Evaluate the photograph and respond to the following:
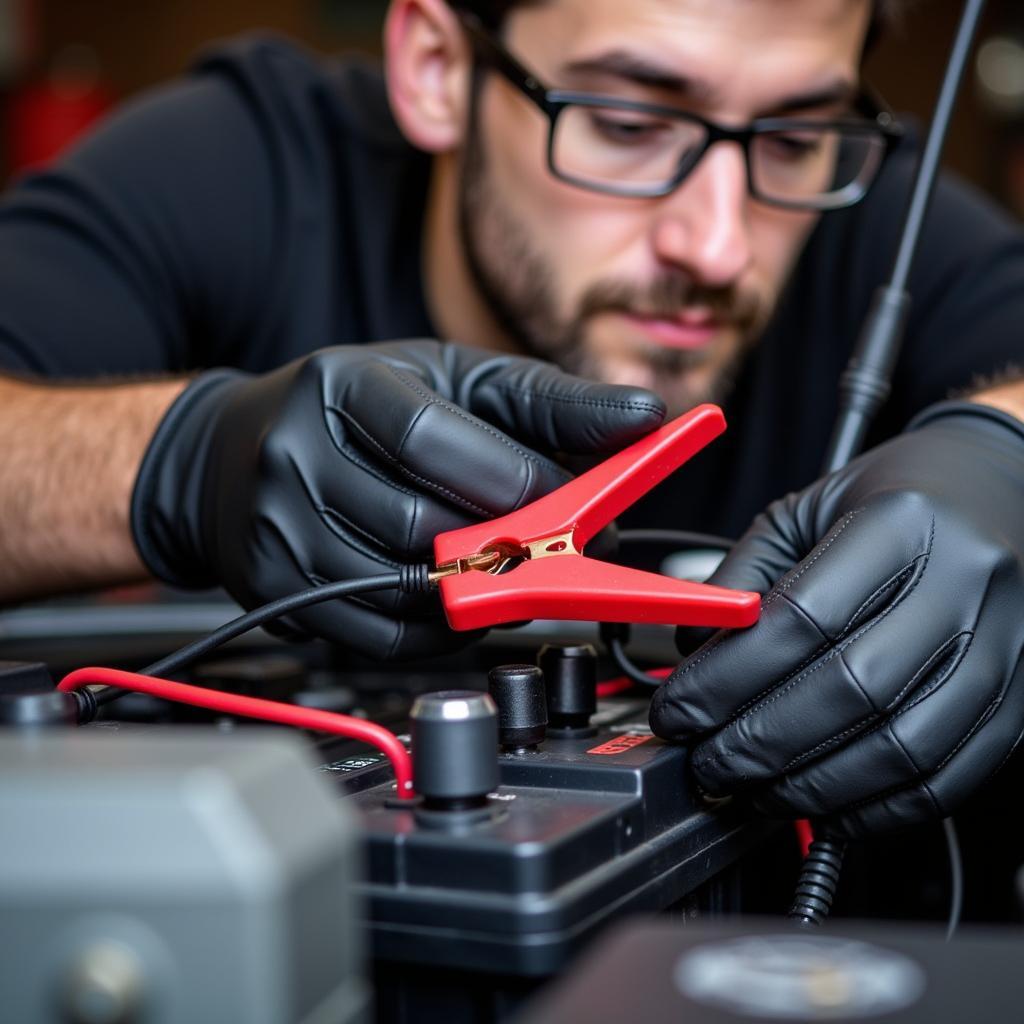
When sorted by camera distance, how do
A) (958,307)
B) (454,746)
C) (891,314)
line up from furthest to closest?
(958,307) → (891,314) → (454,746)

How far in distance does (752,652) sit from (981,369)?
0.90m

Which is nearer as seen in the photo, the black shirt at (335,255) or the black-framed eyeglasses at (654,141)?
the black-framed eyeglasses at (654,141)

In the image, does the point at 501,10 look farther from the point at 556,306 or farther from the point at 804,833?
the point at 804,833

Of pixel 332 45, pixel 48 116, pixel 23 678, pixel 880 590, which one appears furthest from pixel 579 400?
pixel 332 45

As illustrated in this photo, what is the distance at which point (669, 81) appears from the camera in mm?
1013

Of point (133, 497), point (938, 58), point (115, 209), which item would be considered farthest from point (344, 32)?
point (133, 497)

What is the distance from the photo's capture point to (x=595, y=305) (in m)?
1.12

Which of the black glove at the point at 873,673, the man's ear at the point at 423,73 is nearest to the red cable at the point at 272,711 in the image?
the black glove at the point at 873,673

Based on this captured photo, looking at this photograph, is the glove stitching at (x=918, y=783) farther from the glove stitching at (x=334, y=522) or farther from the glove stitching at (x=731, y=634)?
the glove stitching at (x=334, y=522)

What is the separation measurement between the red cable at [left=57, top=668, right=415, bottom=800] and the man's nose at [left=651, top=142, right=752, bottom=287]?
663mm

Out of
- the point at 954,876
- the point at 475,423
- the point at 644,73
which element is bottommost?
the point at 954,876

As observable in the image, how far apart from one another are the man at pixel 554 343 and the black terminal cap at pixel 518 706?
0.21 ft

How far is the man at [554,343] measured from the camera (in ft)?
1.75

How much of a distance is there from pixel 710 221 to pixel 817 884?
68cm
